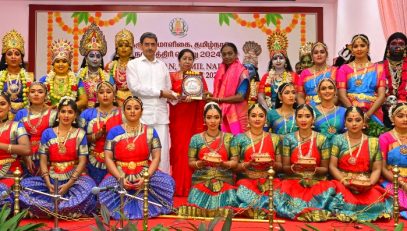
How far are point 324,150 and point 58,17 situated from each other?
20.2 feet

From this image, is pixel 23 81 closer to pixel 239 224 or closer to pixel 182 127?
pixel 182 127

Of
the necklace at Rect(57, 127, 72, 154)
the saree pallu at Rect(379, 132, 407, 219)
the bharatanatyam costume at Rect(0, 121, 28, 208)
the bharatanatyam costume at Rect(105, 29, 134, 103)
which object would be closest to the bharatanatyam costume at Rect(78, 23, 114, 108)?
the bharatanatyam costume at Rect(105, 29, 134, 103)

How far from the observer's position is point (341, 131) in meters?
6.62

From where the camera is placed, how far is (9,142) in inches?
242

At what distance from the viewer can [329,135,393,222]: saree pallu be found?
5879 millimetres

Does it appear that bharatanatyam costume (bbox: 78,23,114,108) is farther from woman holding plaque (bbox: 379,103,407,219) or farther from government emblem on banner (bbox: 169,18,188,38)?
government emblem on banner (bbox: 169,18,188,38)

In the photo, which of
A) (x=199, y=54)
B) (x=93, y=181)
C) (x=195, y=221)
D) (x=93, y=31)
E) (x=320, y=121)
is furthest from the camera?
(x=199, y=54)

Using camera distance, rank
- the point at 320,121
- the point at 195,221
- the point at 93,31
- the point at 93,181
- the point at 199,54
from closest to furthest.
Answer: the point at 195,221 < the point at 93,181 < the point at 320,121 < the point at 93,31 < the point at 199,54

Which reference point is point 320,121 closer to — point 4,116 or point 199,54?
point 4,116

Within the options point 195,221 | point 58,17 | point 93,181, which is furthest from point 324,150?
point 58,17

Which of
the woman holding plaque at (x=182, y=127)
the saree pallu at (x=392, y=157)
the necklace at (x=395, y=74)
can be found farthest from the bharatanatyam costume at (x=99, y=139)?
the necklace at (x=395, y=74)

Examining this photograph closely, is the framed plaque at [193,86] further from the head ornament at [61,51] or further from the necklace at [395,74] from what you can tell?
the necklace at [395,74]

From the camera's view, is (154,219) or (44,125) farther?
(44,125)

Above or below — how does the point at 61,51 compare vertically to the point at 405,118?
above
